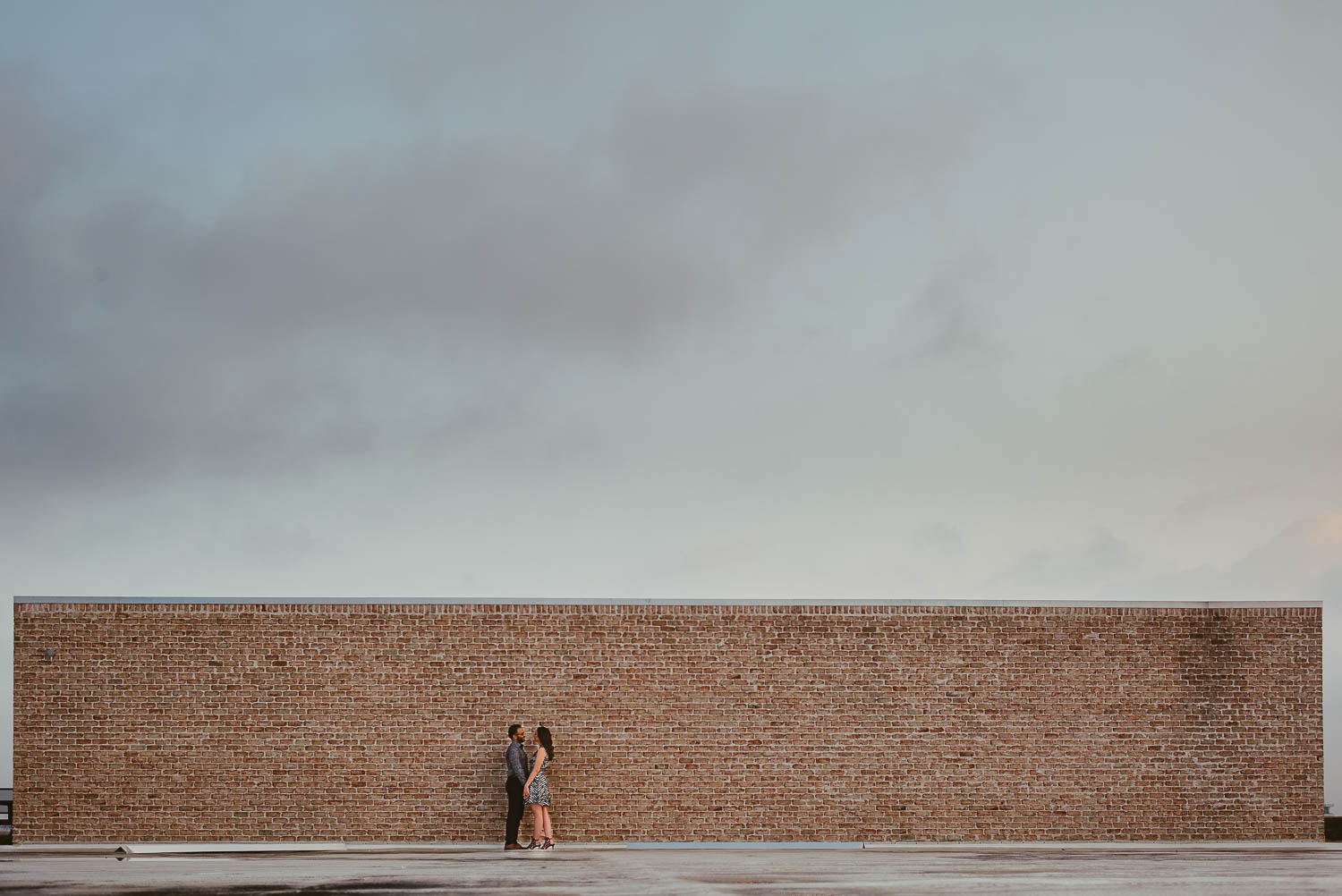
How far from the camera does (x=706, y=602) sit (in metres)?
17.5

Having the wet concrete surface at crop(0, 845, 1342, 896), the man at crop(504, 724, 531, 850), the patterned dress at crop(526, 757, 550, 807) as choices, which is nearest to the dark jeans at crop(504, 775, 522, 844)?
the man at crop(504, 724, 531, 850)

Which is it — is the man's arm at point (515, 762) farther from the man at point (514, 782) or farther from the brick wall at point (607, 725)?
the brick wall at point (607, 725)

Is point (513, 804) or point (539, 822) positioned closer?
point (513, 804)

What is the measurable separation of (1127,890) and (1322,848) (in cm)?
657

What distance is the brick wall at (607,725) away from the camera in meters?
17.1

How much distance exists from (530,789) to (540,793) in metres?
0.16

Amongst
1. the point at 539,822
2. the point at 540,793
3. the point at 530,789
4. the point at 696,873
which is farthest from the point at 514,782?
the point at 696,873

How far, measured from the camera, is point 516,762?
16.5 meters

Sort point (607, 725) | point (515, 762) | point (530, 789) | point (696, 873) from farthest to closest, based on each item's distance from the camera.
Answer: point (607, 725), point (515, 762), point (530, 789), point (696, 873)

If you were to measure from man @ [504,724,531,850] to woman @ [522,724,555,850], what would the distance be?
103mm

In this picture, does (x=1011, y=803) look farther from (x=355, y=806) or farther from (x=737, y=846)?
(x=355, y=806)

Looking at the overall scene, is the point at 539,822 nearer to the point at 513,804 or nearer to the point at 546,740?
the point at 513,804

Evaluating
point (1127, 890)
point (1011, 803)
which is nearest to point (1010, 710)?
point (1011, 803)

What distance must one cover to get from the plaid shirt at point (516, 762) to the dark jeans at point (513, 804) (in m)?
0.05
